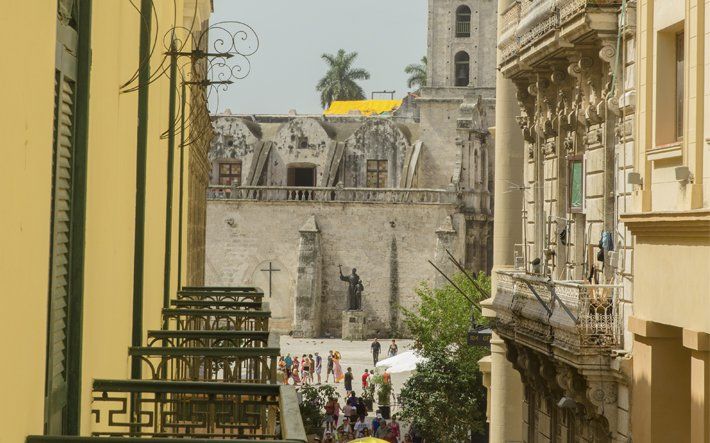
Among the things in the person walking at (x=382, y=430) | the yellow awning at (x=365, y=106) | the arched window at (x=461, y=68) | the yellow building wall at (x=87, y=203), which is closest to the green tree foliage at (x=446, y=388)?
the person walking at (x=382, y=430)

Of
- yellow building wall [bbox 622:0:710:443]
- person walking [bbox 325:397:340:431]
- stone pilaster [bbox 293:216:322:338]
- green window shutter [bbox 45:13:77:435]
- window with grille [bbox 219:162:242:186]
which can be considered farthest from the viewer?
window with grille [bbox 219:162:242:186]

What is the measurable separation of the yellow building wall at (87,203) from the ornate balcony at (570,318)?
4.82 m

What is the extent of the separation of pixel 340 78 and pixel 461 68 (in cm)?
2132

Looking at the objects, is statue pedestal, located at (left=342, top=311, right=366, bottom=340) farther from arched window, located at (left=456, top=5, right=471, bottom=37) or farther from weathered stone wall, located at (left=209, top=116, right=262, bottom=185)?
arched window, located at (left=456, top=5, right=471, bottom=37)

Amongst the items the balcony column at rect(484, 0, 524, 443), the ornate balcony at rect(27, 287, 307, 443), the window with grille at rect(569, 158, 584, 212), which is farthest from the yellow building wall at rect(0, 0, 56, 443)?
the balcony column at rect(484, 0, 524, 443)

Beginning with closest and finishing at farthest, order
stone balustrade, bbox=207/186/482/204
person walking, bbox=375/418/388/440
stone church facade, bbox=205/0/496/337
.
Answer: person walking, bbox=375/418/388/440
stone church facade, bbox=205/0/496/337
stone balustrade, bbox=207/186/482/204

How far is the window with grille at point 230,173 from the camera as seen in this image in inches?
2233

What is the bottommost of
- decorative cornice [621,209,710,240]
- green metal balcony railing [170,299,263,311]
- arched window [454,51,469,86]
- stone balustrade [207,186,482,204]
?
green metal balcony railing [170,299,263,311]

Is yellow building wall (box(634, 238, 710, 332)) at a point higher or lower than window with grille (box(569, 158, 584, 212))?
lower

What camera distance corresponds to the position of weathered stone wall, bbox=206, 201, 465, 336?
50.7 metres

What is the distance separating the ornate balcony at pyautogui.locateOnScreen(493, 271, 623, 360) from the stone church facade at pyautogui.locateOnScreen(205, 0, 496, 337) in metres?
34.1

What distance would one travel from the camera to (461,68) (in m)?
61.2

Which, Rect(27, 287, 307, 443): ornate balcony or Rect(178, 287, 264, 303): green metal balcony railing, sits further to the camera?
Rect(178, 287, 264, 303): green metal balcony railing

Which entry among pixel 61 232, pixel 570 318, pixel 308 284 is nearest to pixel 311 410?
pixel 570 318
